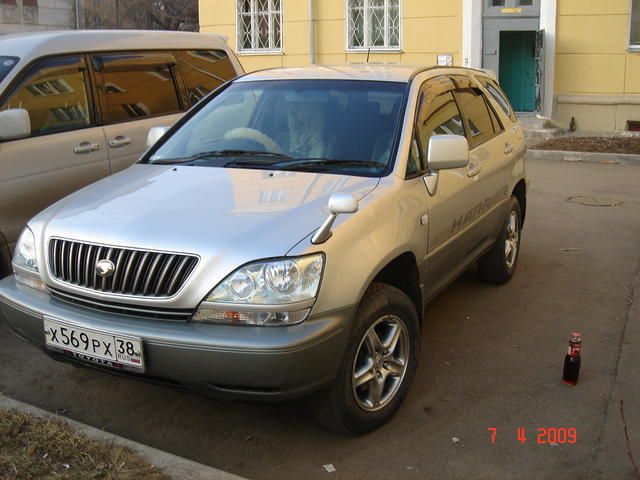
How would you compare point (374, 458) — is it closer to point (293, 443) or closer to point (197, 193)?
point (293, 443)

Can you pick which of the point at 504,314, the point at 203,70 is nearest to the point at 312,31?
the point at 203,70

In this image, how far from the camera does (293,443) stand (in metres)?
3.81

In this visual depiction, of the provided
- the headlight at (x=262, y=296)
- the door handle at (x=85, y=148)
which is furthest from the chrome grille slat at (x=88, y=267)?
the door handle at (x=85, y=148)

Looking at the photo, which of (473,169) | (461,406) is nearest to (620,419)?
(461,406)

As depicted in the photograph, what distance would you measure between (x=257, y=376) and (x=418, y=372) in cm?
163

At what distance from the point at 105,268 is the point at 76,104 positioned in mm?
2886

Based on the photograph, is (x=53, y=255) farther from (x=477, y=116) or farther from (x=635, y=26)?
(x=635, y=26)

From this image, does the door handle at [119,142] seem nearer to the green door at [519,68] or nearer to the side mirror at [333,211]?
the side mirror at [333,211]

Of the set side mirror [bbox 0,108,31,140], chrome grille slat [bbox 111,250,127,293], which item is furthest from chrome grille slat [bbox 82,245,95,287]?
side mirror [bbox 0,108,31,140]

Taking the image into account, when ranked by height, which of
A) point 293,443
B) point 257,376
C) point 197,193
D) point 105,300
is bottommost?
point 293,443

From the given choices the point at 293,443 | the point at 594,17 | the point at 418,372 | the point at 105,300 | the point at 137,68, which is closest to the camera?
the point at 105,300

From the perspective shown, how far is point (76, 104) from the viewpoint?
5984mm

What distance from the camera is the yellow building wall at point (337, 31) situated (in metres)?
15.4

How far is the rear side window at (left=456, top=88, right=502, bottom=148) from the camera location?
543cm
